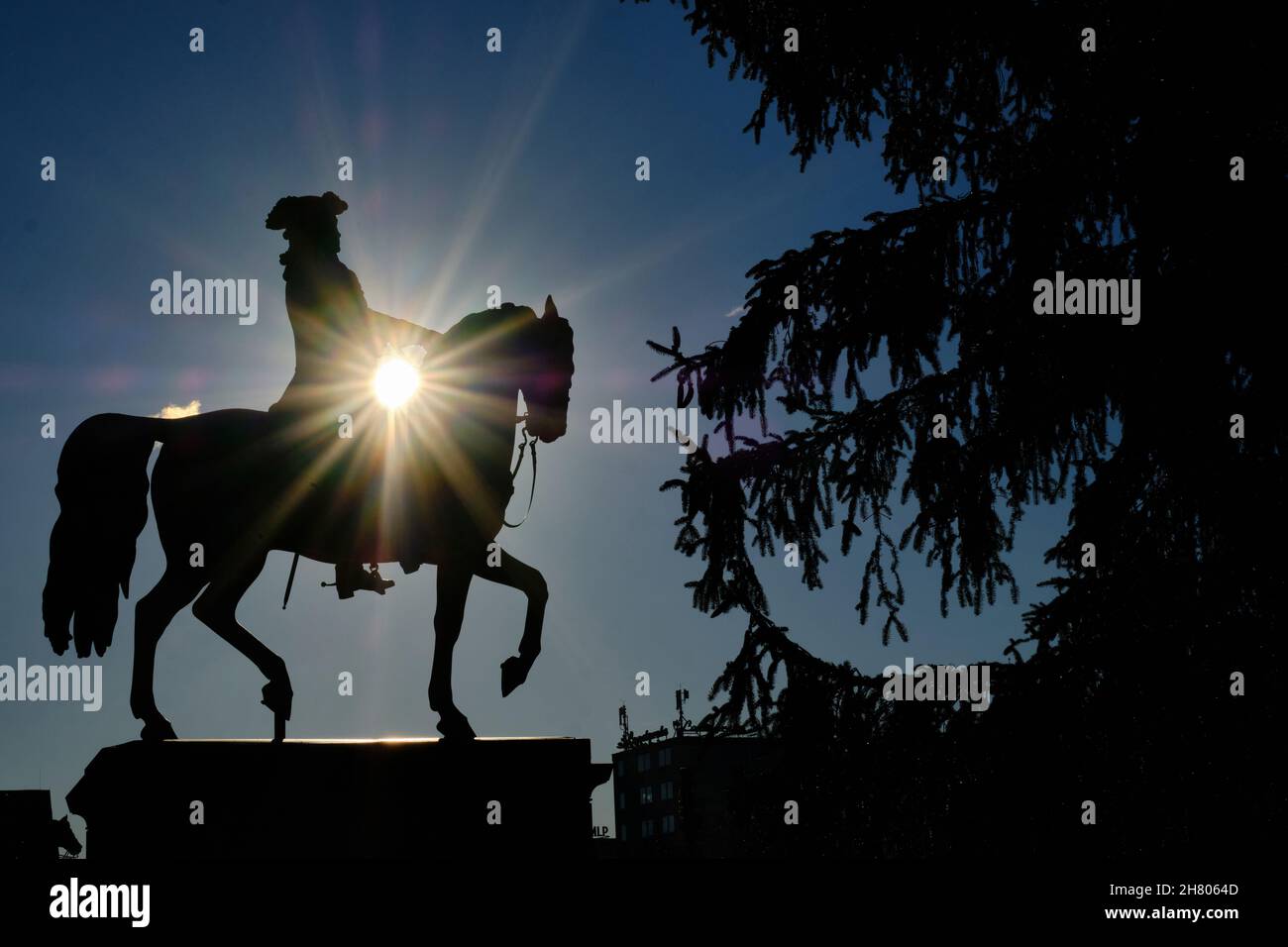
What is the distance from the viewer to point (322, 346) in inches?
255

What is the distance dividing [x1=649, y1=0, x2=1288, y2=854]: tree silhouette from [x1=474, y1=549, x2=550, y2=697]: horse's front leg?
182 cm

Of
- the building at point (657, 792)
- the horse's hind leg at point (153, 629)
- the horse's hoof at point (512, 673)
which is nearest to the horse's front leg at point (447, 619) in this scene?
the horse's hoof at point (512, 673)

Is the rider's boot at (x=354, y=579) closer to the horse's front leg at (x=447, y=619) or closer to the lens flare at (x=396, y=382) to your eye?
the horse's front leg at (x=447, y=619)

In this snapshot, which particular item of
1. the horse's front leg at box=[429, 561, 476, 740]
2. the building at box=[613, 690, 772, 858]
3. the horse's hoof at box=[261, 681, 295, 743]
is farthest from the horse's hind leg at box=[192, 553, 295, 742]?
the building at box=[613, 690, 772, 858]

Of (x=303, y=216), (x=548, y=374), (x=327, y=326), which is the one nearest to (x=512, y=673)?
(x=548, y=374)

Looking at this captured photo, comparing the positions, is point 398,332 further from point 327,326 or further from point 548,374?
point 548,374

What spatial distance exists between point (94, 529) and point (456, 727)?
2108 mm

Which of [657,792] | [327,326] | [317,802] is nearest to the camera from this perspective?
[317,802]

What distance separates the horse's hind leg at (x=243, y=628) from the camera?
19.3 ft

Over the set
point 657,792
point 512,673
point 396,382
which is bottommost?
point 657,792

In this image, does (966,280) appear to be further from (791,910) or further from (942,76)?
(791,910)

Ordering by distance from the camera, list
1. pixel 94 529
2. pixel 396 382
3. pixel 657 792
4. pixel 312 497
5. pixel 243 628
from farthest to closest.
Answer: pixel 657 792 < pixel 396 382 < pixel 312 497 < pixel 243 628 < pixel 94 529

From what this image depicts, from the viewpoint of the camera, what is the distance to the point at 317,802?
5496 millimetres

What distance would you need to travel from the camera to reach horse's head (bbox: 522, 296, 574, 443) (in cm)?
636
